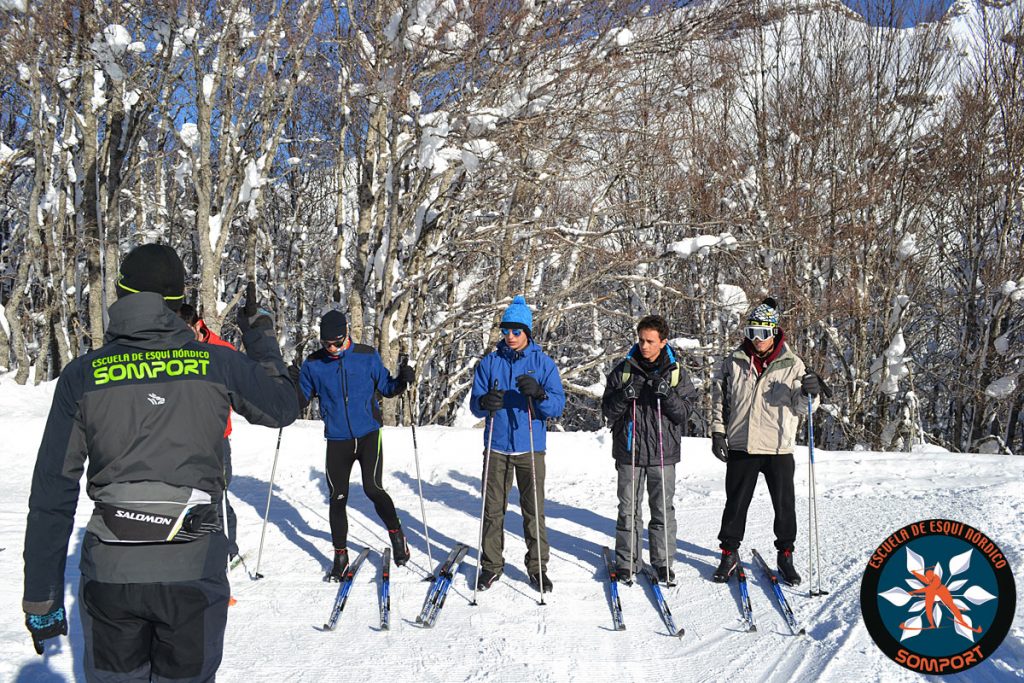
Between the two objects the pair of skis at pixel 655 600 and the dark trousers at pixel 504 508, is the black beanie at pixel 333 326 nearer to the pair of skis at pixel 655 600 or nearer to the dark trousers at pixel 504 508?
the dark trousers at pixel 504 508

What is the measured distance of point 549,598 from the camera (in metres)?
4.74

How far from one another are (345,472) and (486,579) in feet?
3.92

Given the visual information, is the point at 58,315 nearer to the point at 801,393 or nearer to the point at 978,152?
the point at 801,393

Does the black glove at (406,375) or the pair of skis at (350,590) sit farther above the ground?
the black glove at (406,375)

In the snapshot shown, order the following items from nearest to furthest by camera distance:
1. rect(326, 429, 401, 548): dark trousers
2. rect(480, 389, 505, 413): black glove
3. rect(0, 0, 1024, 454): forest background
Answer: rect(480, 389, 505, 413): black glove → rect(326, 429, 401, 548): dark trousers → rect(0, 0, 1024, 454): forest background

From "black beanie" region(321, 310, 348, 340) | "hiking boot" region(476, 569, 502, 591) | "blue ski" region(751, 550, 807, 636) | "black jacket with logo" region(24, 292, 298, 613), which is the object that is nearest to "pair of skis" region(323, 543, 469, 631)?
"hiking boot" region(476, 569, 502, 591)

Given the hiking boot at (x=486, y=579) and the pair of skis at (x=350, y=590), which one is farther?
the hiking boot at (x=486, y=579)

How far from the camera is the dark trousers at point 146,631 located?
205 centimetres

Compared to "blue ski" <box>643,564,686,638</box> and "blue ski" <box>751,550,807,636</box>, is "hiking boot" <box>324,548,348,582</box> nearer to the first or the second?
"blue ski" <box>643,564,686,638</box>

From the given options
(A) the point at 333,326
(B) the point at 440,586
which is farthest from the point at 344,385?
(B) the point at 440,586

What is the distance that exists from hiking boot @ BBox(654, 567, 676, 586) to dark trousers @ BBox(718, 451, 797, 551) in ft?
1.28

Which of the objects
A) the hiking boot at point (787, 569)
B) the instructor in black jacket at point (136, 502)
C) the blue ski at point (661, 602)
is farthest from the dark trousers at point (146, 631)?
the hiking boot at point (787, 569)

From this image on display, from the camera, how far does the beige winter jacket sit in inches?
187

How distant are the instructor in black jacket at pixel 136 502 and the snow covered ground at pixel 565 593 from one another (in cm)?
167
